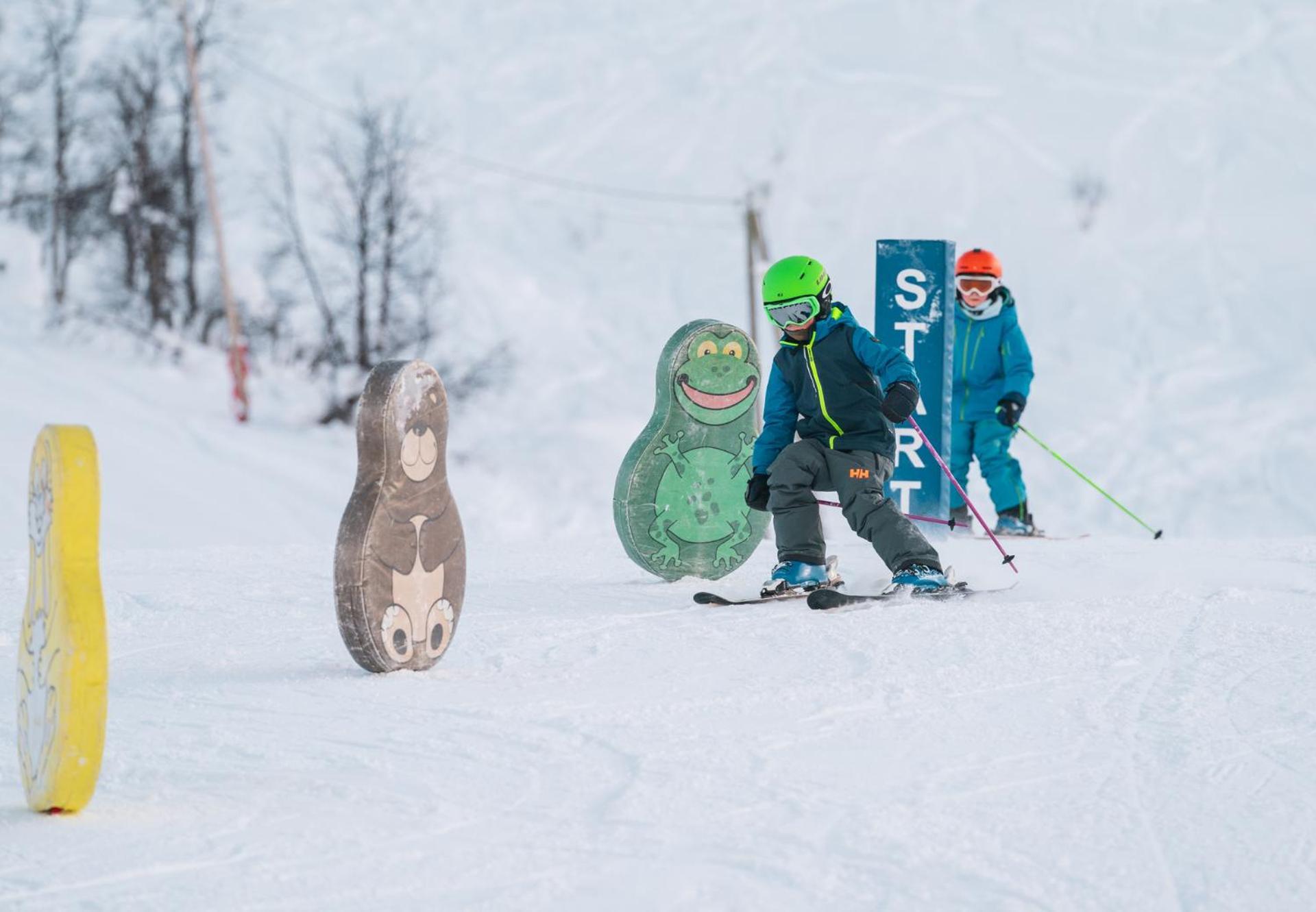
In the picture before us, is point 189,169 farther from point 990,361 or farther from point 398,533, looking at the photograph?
point 398,533

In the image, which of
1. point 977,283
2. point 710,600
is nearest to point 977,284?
point 977,283

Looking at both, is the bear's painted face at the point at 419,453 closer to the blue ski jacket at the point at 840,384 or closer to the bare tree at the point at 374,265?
the blue ski jacket at the point at 840,384

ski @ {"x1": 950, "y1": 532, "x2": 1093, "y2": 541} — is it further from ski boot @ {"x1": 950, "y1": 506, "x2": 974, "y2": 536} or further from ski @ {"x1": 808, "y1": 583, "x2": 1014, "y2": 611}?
ski @ {"x1": 808, "y1": 583, "x2": 1014, "y2": 611}

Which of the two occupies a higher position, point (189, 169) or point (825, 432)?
point (189, 169)

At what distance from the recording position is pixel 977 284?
757cm

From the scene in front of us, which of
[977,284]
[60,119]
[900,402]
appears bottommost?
[900,402]

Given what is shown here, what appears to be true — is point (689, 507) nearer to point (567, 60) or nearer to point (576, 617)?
point (576, 617)

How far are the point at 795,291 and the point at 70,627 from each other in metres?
3.17

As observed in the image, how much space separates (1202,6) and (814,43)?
8979 mm

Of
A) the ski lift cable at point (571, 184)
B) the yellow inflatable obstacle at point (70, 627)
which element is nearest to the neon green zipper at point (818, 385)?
the yellow inflatable obstacle at point (70, 627)

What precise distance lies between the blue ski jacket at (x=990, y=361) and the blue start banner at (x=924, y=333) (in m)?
0.88

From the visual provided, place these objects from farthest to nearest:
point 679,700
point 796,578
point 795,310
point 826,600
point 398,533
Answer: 1. point 796,578
2. point 795,310
3. point 826,600
4. point 398,533
5. point 679,700

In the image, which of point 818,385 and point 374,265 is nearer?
point 818,385

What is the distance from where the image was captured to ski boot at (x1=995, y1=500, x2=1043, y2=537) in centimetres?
779
